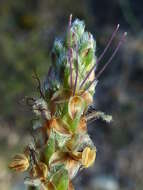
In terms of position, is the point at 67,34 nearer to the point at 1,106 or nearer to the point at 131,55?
the point at 1,106

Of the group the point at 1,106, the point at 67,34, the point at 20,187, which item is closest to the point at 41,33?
the point at 1,106

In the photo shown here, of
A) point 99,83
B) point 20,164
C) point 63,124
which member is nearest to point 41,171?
point 20,164

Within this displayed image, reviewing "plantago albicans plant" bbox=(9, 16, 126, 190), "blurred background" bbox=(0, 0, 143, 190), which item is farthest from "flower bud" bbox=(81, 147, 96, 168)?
"blurred background" bbox=(0, 0, 143, 190)

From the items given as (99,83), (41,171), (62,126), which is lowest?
(41,171)

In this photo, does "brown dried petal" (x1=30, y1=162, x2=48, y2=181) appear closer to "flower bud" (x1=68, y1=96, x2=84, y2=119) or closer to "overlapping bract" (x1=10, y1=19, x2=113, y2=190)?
"overlapping bract" (x1=10, y1=19, x2=113, y2=190)

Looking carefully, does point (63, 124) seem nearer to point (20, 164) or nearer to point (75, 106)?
point (75, 106)


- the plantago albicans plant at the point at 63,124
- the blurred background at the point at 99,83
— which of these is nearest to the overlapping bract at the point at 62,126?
the plantago albicans plant at the point at 63,124
